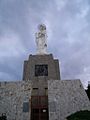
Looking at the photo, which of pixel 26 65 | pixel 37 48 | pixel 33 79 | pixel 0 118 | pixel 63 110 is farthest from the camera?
pixel 37 48

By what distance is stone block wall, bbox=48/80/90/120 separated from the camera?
16.8m

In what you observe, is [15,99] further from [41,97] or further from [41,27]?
[41,27]

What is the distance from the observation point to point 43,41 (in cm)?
2291

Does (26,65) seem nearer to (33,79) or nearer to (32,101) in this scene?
(33,79)

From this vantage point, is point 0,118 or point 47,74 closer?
point 0,118

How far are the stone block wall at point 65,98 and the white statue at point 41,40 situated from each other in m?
5.04

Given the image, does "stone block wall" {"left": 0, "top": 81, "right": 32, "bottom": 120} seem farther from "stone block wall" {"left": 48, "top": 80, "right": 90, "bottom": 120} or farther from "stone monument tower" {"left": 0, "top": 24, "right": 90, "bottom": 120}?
"stone block wall" {"left": 48, "top": 80, "right": 90, "bottom": 120}

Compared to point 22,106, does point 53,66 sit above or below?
above

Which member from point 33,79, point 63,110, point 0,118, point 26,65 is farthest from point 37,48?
point 0,118

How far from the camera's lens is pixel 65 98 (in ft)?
57.3

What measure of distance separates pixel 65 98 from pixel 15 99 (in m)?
4.48

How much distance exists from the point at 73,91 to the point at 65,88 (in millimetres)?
776

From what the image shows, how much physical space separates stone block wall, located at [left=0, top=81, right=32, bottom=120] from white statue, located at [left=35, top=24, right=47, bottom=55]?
519cm

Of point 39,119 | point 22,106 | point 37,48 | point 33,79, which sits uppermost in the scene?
point 37,48
